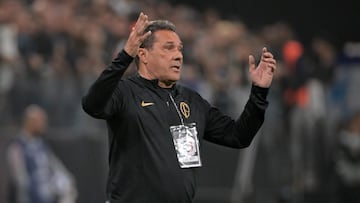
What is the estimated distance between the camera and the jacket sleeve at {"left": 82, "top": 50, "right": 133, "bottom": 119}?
4215 millimetres

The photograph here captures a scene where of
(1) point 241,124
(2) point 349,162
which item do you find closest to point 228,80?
(2) point 349,162

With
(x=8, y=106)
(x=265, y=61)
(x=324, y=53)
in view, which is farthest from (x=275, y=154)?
(x=265, y=61)

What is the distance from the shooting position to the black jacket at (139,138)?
4266 millimetres

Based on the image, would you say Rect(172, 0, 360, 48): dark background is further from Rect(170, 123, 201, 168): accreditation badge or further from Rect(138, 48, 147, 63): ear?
Rect(170, 123, 201, 168): accreditation badge

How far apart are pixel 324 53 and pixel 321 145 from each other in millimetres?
1294

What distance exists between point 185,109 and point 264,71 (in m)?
0.47

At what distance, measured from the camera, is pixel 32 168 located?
10.1 meters

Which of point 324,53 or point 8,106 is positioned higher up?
point 324,53

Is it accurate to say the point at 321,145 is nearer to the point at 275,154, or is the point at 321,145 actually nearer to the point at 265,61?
the point at 275,154

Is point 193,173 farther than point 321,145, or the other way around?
point 321,145

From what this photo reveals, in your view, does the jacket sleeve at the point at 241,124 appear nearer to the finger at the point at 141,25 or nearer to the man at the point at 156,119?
the man at the point at 156,119

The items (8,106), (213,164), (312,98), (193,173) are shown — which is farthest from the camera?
(312,98)

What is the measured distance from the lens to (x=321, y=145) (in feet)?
40.2

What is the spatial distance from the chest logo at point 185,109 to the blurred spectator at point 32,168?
18.4 feet
